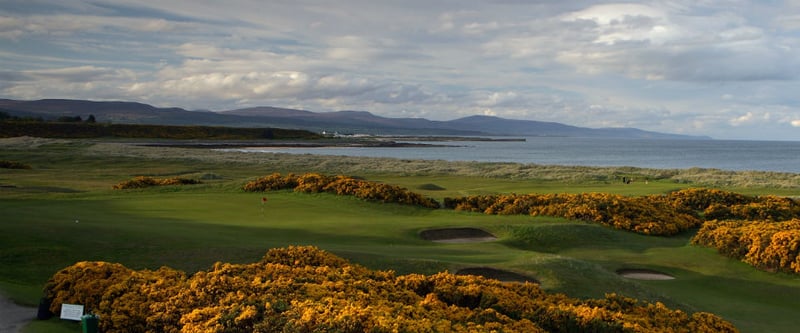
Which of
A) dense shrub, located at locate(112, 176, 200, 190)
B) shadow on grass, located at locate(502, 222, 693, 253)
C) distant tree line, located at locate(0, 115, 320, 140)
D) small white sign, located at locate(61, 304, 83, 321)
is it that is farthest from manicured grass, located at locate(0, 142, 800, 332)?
distant tree line, located at locate(0, 115, 320, 140)

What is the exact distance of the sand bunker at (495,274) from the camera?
50.7 ft

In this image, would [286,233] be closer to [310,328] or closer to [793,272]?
[310,328]

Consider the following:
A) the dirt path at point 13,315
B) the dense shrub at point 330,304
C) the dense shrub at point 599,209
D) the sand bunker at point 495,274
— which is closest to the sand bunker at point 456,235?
the dense shrub at point 599,209

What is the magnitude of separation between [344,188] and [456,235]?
7916 mm

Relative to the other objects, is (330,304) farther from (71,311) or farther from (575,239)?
(575,239)

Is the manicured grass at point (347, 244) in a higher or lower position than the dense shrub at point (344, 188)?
lower

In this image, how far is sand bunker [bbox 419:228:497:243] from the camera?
22.5 m

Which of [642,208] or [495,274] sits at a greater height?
[642,208]

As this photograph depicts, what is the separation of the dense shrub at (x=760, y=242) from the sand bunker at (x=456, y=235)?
731 cm

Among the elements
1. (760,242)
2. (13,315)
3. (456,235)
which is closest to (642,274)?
(760,242)

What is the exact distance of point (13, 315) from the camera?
10727 millimetres

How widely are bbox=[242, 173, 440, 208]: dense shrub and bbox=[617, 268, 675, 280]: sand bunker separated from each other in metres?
11.1

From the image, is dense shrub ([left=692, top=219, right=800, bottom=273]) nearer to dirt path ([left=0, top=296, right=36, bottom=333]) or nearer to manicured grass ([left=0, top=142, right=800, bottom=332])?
manicured grass ([left=0, top=142, right=800, bottom=332])

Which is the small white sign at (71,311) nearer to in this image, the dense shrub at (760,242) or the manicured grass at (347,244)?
the manicured grass at (347,244)
